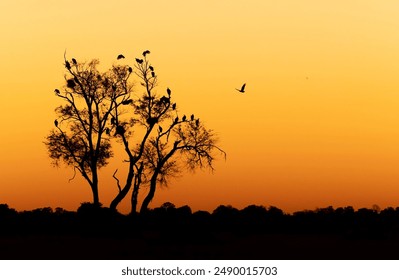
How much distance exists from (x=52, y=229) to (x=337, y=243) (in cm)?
1760

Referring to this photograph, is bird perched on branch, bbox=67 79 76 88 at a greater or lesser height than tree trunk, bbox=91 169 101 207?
greater

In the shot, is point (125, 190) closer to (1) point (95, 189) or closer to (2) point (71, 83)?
(1) point (95, 189)

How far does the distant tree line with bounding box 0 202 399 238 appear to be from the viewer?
53.7 metres

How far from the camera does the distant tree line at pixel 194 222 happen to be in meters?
53.7

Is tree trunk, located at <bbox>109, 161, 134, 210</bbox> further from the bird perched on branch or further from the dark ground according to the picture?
the bird perched on branch

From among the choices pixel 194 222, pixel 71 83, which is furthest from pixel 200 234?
pixel 71 83

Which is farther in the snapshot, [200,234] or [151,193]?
[151,193]

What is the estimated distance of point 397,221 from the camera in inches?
2379

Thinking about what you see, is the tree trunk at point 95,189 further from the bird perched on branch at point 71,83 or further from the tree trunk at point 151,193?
the bird perched on branch at point 71,83

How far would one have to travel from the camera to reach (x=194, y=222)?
165 ft

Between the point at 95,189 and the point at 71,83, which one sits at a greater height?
the point at 71,83
